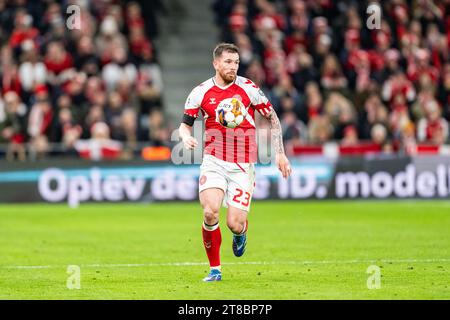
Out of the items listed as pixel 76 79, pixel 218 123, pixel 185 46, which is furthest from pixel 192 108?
pixel 185 46

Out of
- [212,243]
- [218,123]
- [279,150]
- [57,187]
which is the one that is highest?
[218,123]

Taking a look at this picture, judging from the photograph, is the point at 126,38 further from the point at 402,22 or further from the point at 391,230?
the point at 391,230

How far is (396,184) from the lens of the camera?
82.1 ft

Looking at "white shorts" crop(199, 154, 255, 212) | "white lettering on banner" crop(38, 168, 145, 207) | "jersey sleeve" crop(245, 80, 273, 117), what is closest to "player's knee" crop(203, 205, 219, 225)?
"white shorts" crop(199, 154, 255, 212)

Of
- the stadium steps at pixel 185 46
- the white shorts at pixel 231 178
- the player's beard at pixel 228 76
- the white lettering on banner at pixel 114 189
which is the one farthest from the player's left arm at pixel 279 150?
the stadium steps at pixel 185 46

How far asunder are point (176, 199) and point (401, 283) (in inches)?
534

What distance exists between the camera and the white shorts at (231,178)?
12242 mm

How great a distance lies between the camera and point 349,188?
25.2m

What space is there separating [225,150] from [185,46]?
1873cm

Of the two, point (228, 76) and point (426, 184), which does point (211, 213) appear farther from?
point (426, 184)

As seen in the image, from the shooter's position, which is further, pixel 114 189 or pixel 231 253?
→ pixel 114 189

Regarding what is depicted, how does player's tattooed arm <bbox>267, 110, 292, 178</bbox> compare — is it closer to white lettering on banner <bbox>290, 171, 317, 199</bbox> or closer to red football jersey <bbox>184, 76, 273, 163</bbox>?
red football jersey <bbox>184, 76, 273, 163</bbox>

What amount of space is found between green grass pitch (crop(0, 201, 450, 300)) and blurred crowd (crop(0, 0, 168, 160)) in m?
1.75
